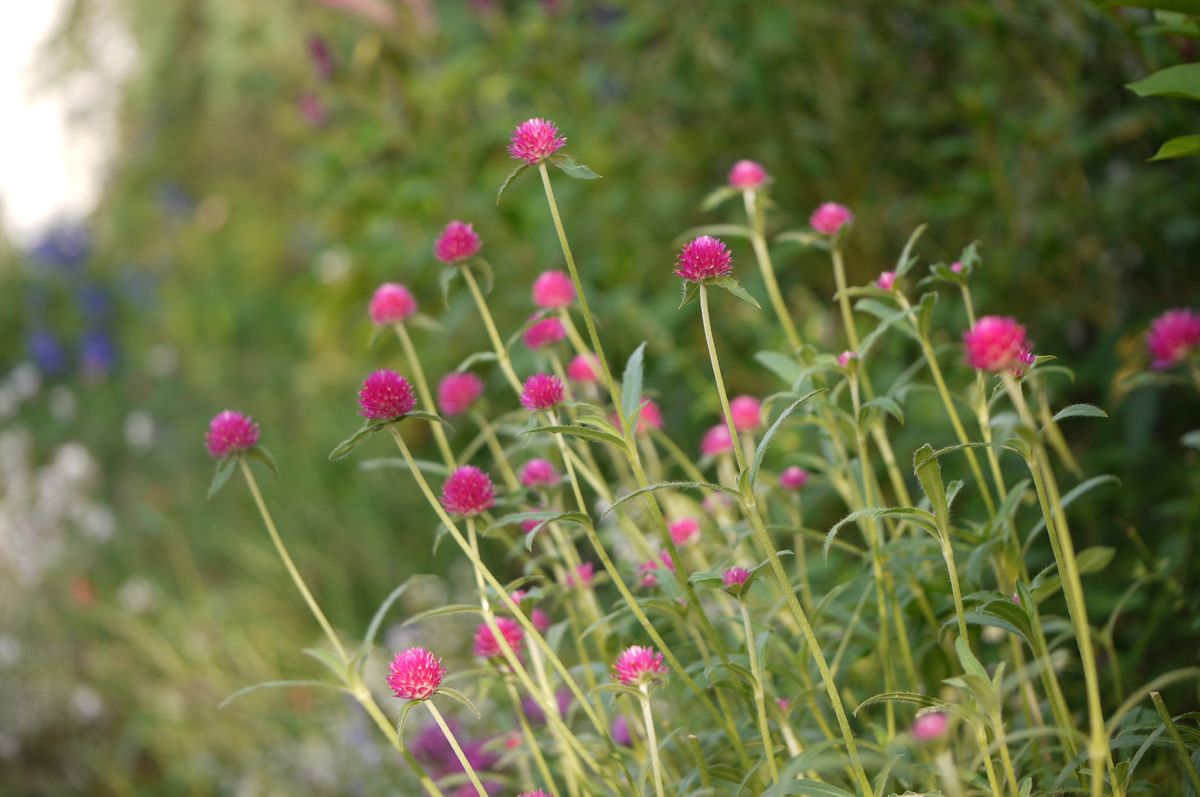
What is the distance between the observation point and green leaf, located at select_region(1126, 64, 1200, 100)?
924mm

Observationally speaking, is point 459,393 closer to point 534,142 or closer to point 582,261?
point 534,142

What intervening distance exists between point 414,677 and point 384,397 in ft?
0.63

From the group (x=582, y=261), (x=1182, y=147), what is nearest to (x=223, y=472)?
(x=1182, y=147)

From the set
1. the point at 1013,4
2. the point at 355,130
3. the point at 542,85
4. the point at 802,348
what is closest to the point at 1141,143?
the point at 1013,4

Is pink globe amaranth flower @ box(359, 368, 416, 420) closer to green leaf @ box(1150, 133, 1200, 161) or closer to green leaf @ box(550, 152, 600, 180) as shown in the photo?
green leaf @ box(550, 152, 600, 180)

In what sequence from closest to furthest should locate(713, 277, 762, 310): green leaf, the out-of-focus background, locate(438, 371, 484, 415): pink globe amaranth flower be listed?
locate(713, 277, 762, 310): green leaf, locate(438, 371, 484, 415): pink globe amaranth flower, the out-of-focus background

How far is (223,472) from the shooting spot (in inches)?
35.3

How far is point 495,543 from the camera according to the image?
2.49m

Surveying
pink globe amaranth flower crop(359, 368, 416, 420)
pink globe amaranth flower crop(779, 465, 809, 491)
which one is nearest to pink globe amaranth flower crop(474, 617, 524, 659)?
pink globe amaranth flower crop(359, 368, 416, 420)

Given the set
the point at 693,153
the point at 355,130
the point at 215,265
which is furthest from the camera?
the point at 215,265

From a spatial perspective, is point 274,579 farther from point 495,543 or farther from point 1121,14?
point 1121,14

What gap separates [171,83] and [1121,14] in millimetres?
5932

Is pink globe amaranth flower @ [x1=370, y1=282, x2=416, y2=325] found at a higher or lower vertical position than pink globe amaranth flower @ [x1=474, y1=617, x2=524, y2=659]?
higher

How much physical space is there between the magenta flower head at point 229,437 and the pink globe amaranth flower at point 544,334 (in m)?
0.27
